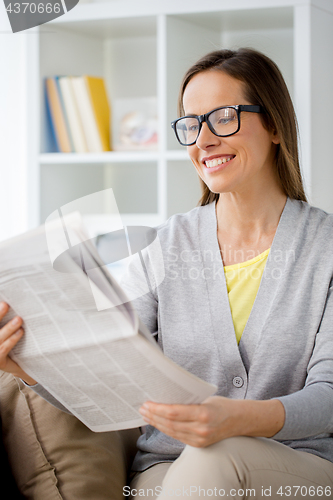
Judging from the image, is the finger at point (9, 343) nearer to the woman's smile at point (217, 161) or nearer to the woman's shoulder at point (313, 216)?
the woman's smile at point (217, 161)

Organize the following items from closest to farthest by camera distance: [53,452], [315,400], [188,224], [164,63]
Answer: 1. [315,400]
2. [53,452]
3. [188,224]
4. [164,63]

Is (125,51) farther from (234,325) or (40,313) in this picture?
(40,313)

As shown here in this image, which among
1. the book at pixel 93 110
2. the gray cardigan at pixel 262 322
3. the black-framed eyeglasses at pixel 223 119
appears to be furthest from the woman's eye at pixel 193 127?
the book at pixel 93 110

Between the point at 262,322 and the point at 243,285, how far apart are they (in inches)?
4.1

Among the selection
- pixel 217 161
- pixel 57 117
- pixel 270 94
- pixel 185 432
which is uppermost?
pixel 57 117

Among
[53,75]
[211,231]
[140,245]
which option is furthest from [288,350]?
[53,75]

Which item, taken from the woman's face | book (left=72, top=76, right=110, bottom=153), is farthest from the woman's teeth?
book (left=72, top=76, right=110, bottom=153)

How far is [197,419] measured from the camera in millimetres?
751

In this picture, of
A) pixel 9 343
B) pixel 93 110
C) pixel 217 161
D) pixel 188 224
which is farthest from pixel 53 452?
pixel 93 110

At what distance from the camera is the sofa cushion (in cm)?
97

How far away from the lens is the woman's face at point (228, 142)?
3.78ft

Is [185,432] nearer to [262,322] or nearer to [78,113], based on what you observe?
[262,322]

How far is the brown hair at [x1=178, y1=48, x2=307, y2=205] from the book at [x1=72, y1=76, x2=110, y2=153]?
2.93 ft

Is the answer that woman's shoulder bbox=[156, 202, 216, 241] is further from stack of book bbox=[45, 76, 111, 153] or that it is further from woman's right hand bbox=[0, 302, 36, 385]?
stack of book bbox=[45, 76, 111, 153]
